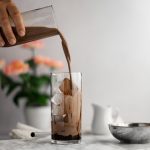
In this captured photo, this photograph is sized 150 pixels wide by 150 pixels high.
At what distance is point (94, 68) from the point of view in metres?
3.00

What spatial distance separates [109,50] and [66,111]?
1711 mm

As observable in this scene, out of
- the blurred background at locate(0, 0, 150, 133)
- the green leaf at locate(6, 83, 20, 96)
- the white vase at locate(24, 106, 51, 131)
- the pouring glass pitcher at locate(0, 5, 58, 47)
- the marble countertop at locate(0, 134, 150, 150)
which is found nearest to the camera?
the marble countertop at locate(0, 134, 150, 150)

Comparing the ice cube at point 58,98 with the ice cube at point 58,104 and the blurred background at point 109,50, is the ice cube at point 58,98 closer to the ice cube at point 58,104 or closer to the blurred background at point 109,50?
the ice cube at point 58,104

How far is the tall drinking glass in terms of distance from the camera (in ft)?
4.39

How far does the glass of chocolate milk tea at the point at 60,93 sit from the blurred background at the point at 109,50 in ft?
5.11

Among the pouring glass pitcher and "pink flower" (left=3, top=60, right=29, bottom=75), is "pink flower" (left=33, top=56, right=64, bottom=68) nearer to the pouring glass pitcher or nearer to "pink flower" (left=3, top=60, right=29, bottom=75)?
"pink flower" (left=3, top=60, right=29, bottom=75)

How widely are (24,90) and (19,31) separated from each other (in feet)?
4.77

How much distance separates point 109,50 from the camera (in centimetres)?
301

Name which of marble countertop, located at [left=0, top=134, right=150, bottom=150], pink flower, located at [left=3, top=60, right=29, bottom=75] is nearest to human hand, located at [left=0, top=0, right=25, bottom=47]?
marble countertop, located at [left=0, top=134, right=150, bottom=150]

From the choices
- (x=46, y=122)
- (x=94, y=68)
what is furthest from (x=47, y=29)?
(x=94, y=68)

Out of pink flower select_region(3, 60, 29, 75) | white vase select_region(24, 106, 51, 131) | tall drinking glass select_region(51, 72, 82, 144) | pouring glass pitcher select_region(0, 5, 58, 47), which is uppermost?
pouring glass pitcher select_region(0, 5, 58, 47)

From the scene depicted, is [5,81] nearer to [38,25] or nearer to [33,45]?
[33,45]

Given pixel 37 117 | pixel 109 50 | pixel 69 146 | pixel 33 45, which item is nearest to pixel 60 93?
pixel 69 146

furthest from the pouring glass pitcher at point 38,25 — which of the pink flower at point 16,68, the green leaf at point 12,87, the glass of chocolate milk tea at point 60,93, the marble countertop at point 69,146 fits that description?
the green leaf at point 12,87
